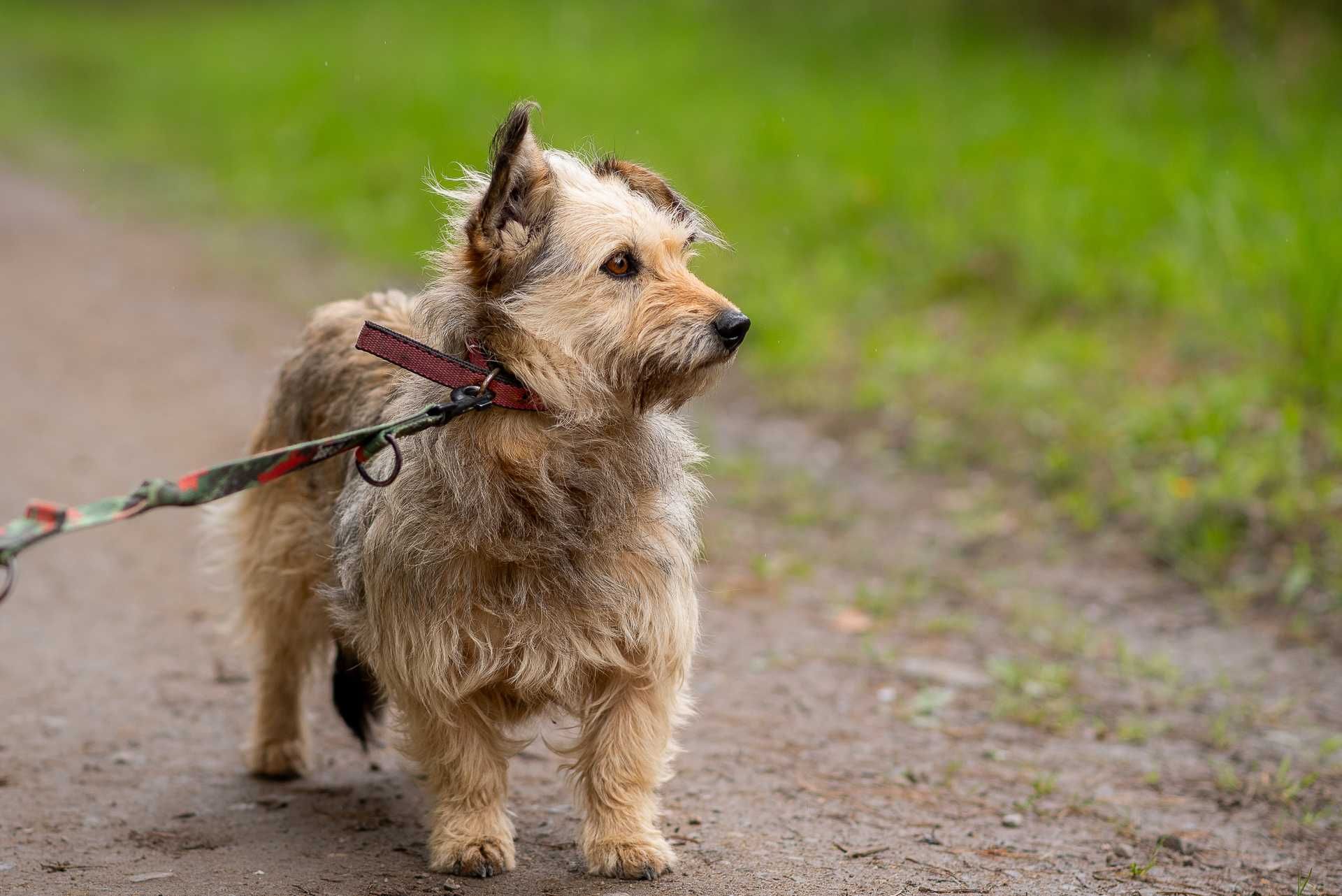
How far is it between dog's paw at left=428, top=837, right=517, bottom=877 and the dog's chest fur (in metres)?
0.38

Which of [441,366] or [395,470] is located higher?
[441,366]

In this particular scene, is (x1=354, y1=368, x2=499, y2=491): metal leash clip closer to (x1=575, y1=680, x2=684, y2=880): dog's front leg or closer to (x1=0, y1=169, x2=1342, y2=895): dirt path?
(x1=575, y1=680, x2=684, y2=880): dog's front leg

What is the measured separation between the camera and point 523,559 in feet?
11.0

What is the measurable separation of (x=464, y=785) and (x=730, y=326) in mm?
1322

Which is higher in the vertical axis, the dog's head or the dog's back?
the dog's head

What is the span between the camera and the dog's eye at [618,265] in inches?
136

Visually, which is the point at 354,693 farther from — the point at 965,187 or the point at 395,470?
the point at 965,187

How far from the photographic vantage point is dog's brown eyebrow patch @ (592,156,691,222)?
378 centimetres

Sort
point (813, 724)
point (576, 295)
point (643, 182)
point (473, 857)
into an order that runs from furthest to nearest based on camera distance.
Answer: point (813, 724) → point (643, 182) → point (473, 857) → point (576, 295)

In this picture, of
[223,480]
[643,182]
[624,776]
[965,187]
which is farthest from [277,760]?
[965,187]

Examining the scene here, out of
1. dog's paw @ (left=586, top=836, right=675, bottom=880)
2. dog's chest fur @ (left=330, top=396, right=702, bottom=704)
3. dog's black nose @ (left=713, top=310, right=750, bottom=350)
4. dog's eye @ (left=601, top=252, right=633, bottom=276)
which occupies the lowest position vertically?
dog's paw @ (left=586, top=836, right=675, bottom=880)

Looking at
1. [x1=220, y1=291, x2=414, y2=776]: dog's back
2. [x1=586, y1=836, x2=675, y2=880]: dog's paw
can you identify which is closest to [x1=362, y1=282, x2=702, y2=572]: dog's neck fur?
[x1=586, y1=836, x2=675, y2=880]: dog's paw

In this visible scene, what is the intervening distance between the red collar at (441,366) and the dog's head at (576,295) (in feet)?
0.13

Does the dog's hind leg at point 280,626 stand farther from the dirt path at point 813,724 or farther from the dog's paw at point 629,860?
the dog's paw at point 629,860
